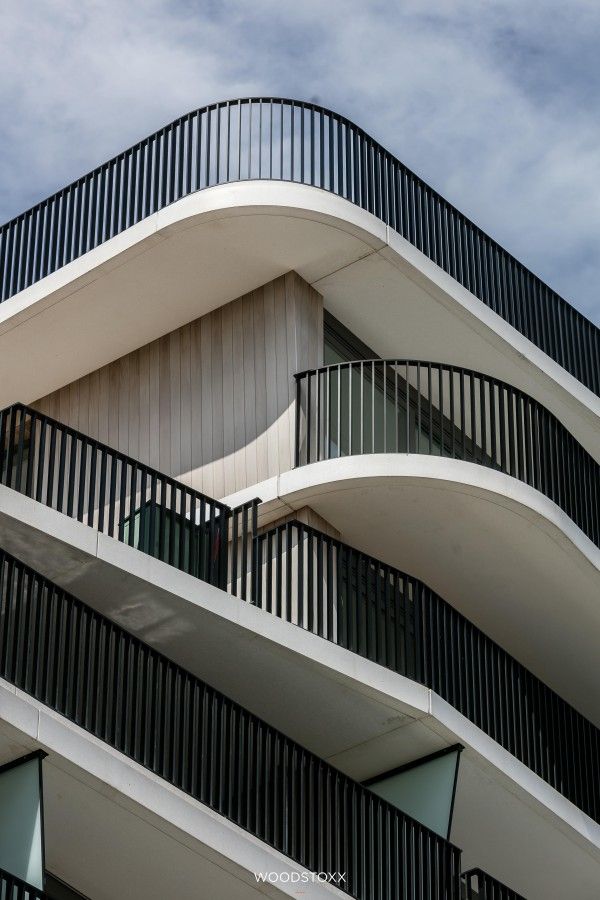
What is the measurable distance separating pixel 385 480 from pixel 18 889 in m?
7.28

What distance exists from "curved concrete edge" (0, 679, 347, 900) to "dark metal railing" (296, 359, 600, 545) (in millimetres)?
5649

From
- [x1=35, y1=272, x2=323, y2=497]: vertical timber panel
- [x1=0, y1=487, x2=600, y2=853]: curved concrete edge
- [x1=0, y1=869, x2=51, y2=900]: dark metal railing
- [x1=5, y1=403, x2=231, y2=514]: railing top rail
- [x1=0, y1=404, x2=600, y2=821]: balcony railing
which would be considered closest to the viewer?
[x1=0, y1=869, x2=51, y2=900]: dark metal railing

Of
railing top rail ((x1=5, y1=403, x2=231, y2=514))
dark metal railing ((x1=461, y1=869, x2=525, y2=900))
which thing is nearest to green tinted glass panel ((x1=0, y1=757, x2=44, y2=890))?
railing top rail ((x1=5, y1=403, x2=231, y2=514))

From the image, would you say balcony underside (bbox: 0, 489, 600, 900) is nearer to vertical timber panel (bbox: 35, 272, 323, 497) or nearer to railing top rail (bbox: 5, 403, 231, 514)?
railing top rail (bbox: 5, 403, 231, 514)

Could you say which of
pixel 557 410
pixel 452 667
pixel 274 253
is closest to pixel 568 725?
pixel 452 667

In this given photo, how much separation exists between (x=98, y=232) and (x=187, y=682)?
6.30 meters

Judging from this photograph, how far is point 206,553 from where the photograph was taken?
19625 millimetres

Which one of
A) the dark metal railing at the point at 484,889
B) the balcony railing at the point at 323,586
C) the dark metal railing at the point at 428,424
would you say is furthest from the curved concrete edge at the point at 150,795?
the dark metal railing at the point at 428,424

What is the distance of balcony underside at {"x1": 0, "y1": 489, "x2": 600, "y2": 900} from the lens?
18.7 metres

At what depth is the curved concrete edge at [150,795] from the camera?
16422mm

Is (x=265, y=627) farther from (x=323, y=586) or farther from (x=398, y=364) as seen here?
(x=398, y=364)

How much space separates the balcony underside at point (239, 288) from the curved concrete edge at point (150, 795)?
6.98 m

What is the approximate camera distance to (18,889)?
606 inches

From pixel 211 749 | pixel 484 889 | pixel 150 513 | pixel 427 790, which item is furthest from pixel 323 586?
pixel 484 889
